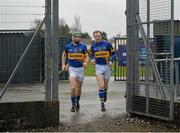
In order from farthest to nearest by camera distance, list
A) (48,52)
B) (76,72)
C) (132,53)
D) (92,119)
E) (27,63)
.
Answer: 1. (76,72)
2. (132,53)
3. (92,119)
4. (27,63)
5. (48,52)

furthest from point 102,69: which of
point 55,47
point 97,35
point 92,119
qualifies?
point 55,47

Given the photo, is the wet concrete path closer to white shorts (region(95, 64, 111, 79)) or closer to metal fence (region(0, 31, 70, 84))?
metal fence (region(0, 31, 70, 84))

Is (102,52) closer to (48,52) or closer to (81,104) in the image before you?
(81,104)

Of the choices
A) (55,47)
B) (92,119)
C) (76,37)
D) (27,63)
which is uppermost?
(76,37)

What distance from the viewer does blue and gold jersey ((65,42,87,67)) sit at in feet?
43.8

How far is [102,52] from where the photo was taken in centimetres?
1343

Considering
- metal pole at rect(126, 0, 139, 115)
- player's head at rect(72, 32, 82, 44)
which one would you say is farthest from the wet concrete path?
player's head at rect(72, 32, 82, 44)

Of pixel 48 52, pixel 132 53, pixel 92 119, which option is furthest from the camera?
pixel 132 53

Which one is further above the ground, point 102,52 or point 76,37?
point 76,37

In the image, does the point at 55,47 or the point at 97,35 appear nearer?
the point at 55,47

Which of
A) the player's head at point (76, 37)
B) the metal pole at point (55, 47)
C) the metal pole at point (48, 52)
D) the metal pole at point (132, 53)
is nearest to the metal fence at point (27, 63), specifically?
the metal pole at point (48, 52)

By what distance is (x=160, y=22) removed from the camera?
1109 cm

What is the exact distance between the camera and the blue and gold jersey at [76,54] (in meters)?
13.4

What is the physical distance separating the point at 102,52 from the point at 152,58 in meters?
2.27
